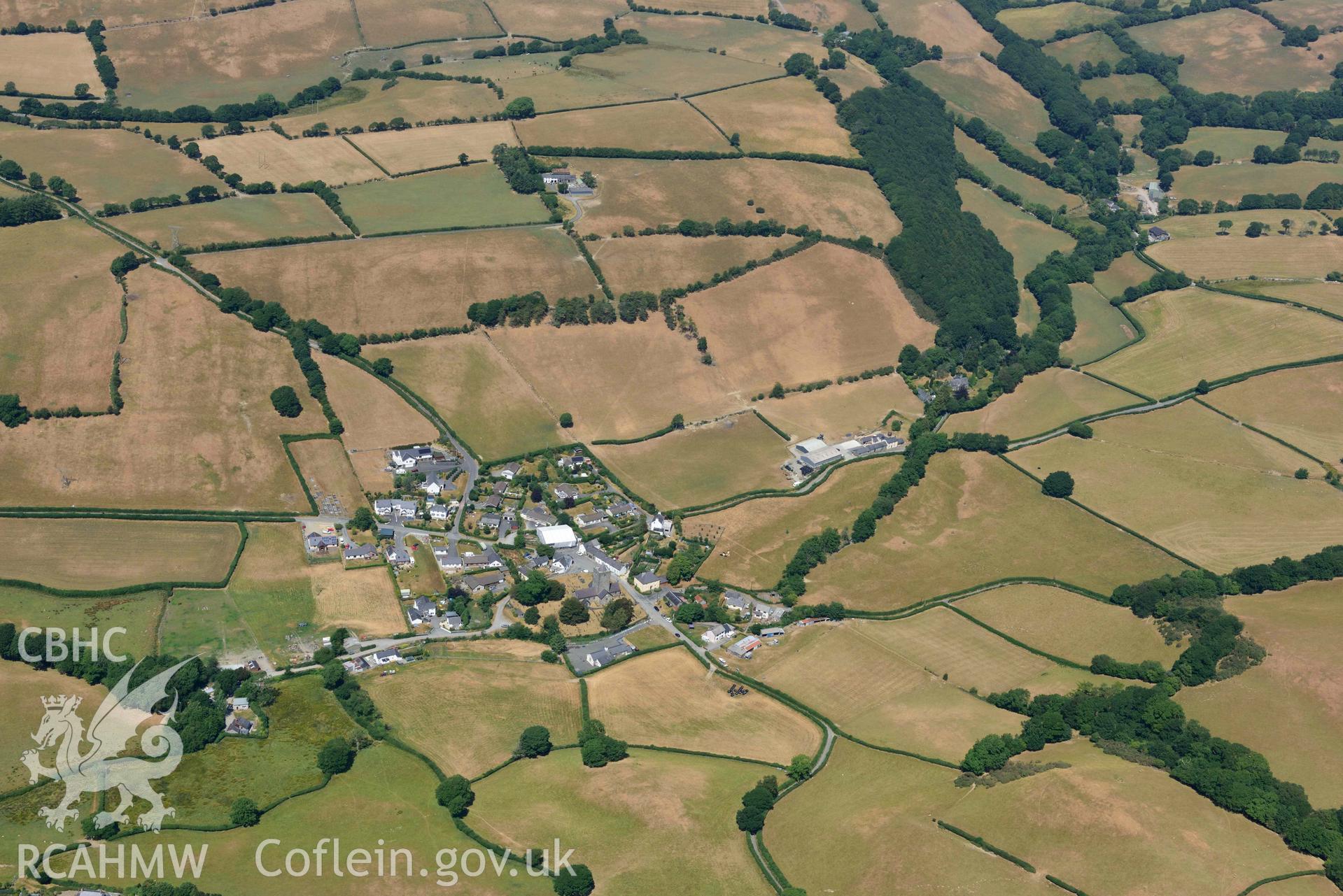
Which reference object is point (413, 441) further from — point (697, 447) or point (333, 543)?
point (697, 447)

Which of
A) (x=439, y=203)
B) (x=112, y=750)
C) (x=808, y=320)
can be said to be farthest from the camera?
(x=439, y=203)

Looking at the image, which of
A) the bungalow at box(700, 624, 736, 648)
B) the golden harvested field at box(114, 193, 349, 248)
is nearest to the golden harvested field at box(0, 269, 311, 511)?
the golden harvested field at box(114, 193, 349, 248)

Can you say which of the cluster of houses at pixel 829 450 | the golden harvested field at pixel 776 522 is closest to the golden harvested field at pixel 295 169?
the cluster of houses at pixel 829 450

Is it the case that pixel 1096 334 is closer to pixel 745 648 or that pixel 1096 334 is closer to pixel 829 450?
pixel 829 450

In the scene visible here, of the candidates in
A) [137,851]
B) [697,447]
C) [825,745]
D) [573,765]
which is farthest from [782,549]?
[137,851]

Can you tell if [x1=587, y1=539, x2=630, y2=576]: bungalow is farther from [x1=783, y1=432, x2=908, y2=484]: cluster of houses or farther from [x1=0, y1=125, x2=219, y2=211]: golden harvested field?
[x1=0, y1=125, x2=219, y2=211]: golden harvested field

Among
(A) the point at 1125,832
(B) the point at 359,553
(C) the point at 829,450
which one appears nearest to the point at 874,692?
(A) the point at 1125,832
